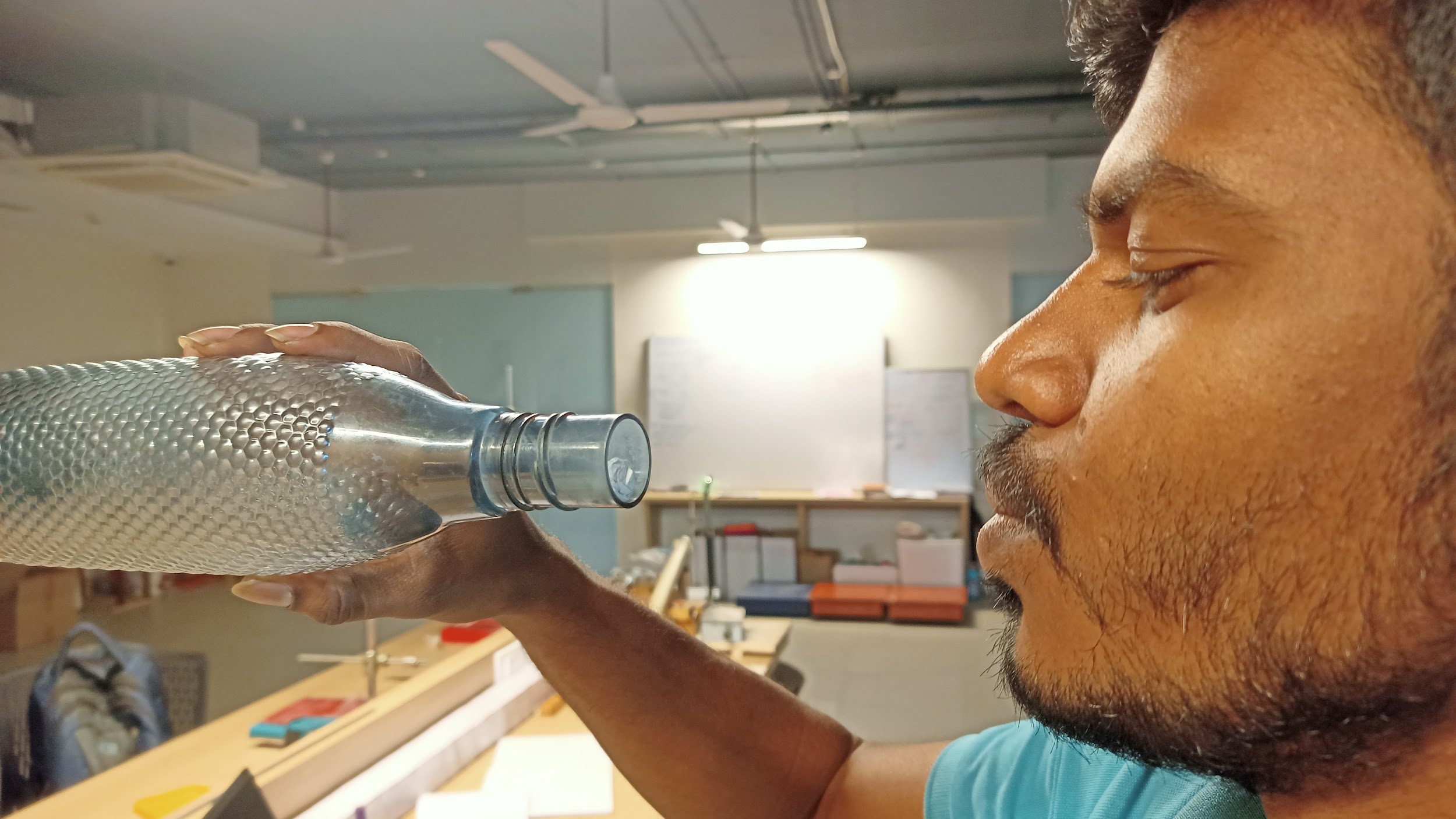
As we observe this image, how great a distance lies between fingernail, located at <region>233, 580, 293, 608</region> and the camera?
1.57 feet

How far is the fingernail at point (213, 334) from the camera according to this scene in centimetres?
47

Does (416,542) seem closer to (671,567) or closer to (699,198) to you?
(671,567)

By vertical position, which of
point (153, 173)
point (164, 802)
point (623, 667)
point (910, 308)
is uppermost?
point (910, 308)

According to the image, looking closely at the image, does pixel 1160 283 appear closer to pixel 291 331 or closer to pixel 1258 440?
pixel 1258 440

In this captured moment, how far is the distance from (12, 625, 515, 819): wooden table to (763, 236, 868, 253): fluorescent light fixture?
3117mm

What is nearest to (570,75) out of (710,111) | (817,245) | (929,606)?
(710,111)

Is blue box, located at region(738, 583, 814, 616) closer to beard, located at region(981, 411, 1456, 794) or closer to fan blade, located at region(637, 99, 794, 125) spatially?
fan blade, located at region(637, 99, 794, 125)

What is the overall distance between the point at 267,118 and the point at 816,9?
1.96 meters

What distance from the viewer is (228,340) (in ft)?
1.55

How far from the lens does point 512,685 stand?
5.01 ft

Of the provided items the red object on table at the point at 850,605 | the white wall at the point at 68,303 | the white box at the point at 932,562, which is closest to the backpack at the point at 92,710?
the white wall at the point at 68,303

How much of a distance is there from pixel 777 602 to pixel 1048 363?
13.6ft

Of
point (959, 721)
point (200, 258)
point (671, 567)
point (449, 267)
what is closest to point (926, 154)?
point (449, 267)

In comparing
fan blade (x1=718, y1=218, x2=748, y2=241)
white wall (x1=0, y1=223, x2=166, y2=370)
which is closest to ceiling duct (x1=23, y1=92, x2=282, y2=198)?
white wall (x1=0, y1=223, x2=166, y2=370)
